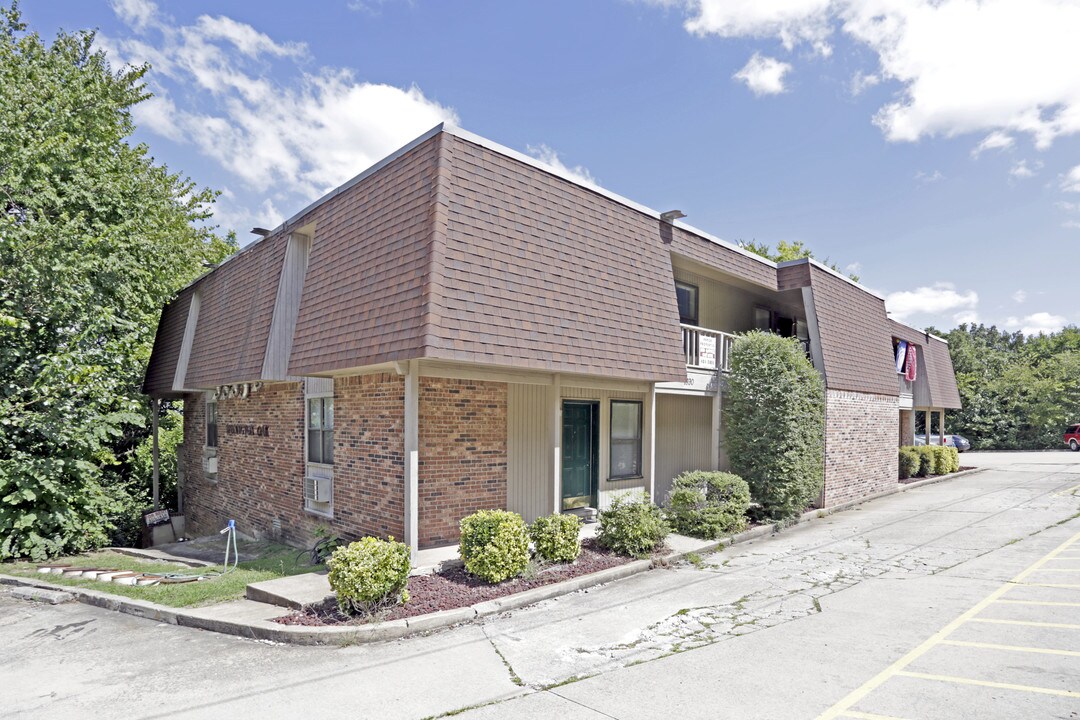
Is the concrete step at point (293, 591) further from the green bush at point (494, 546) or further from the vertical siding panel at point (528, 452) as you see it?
the vertical siding panel at point (528, 452)

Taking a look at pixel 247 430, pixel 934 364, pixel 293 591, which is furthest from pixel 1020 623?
pixel 934 364

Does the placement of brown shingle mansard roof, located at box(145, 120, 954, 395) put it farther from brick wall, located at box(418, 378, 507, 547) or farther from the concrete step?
the concrete step

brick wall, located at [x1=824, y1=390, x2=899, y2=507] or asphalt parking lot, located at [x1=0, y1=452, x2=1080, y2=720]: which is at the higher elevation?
brick wall, located at [x1=824, y1=390, x2=899, y2=507]

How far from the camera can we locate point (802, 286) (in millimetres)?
15094

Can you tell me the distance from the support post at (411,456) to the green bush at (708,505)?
17.4 feet

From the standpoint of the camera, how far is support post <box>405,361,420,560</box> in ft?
26.9

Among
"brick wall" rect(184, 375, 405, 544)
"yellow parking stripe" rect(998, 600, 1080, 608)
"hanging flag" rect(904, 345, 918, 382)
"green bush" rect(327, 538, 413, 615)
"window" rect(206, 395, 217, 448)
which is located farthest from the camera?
"hanging flag" rect(904, 345, 918, 382)

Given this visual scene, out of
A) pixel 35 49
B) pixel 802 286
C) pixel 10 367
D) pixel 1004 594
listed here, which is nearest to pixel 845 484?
pixel 802 286

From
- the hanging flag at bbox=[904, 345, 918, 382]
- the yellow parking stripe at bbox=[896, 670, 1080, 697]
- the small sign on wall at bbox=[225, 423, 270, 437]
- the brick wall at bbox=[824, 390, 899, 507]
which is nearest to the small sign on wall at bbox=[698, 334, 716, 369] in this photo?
the brick wall at bbox=[824, 390, 899, 507]

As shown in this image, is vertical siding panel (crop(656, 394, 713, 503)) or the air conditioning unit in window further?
vertical siding panel (crop(656, 394, 713, 503))

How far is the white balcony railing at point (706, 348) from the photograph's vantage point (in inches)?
534

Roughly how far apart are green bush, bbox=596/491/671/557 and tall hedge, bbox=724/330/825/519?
3.85m

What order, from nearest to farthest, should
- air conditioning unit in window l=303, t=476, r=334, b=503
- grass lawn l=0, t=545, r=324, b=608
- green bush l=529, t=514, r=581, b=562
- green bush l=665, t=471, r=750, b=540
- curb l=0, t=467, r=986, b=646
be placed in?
curb l=0, t=467, r=986, b=646 → grass lawn l=0, t=545, r=324, b=608 → green bush l=529, t=514, r=581, b=562 → air conditioning unit in window l=303, t=476, r=334, b=503 → green bush l=665, t=471, r=750, b=540

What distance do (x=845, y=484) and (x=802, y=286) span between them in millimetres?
5317
